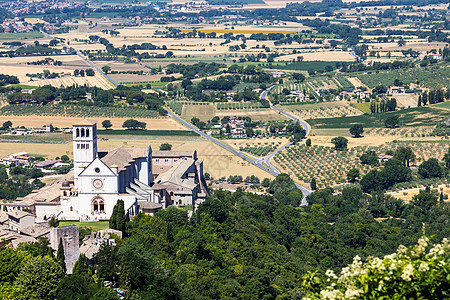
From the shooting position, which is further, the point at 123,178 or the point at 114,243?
the point at 123,178

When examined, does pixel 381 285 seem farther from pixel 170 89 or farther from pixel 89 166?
pixel 170 89

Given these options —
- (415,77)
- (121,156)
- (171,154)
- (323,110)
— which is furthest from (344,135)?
(121,156)

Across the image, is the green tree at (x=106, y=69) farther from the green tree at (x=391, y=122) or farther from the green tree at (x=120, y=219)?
the green tree at (x=120, y=219)

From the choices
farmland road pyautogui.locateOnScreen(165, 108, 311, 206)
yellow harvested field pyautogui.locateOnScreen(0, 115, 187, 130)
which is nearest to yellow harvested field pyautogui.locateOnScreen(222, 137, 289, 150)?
farmland road pyautogui.locateOnScreen(165, 108, 311, 206)

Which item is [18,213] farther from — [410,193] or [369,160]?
[369,160]

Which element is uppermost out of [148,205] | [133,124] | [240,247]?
[148,205]

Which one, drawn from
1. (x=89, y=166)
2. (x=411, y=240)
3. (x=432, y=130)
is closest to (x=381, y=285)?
(x=89, y=166)
